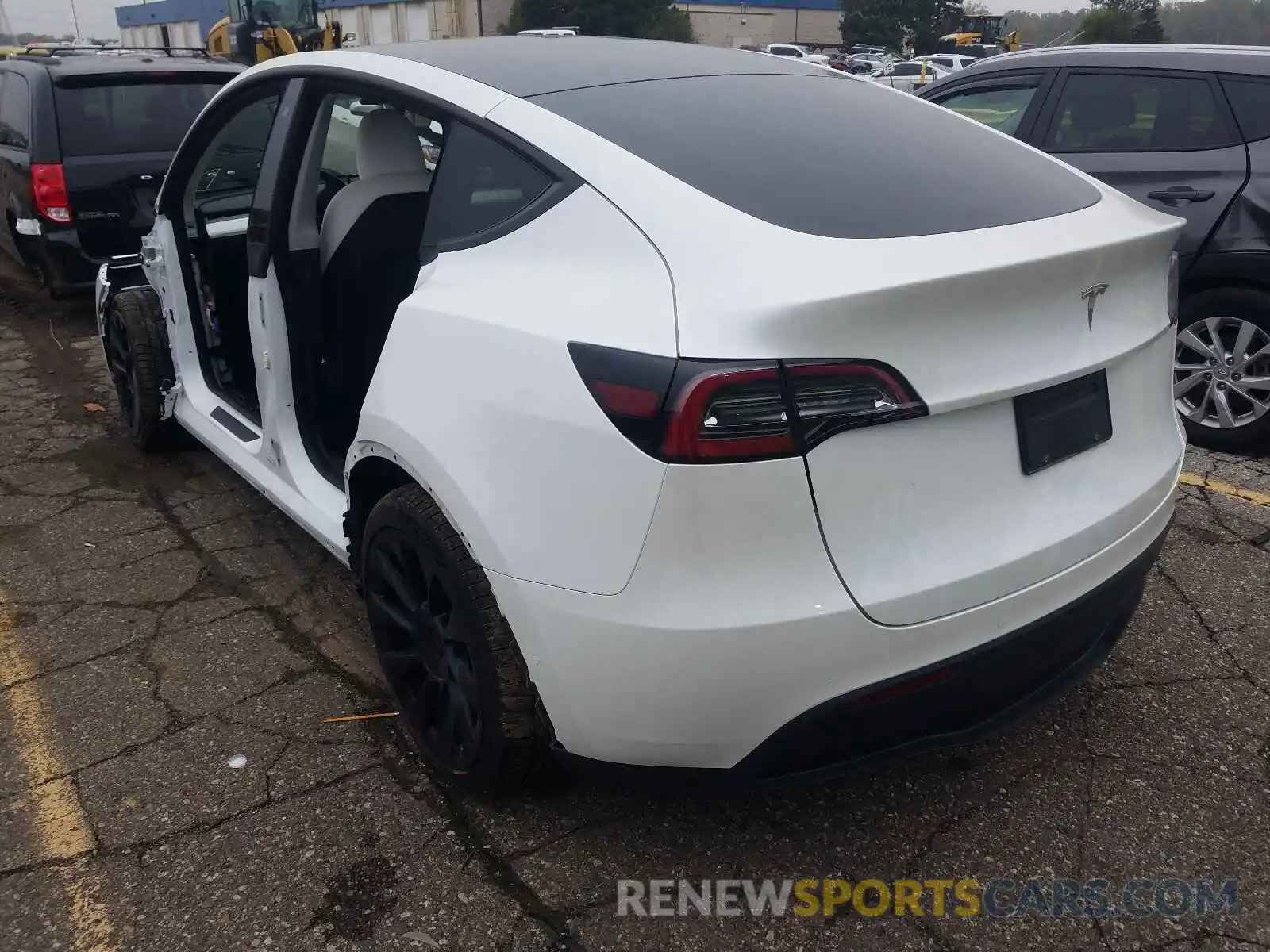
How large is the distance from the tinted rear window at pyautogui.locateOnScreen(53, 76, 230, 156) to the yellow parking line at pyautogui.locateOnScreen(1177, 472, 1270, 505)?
583 cm

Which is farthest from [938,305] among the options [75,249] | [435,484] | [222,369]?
[75,249]

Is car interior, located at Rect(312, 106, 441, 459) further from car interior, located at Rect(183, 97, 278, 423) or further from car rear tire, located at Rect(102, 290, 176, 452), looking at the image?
car rear tire, located at Rect(102, 290, 176, 452)

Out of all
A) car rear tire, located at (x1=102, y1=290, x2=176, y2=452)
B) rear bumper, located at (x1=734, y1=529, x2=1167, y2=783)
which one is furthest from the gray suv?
car rear tire, located at (x1=102, y1=290, x2=176, y2=452)

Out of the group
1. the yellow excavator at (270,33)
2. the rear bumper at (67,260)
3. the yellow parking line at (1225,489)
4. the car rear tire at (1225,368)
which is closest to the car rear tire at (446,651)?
the yellow parking line at (1225,489)

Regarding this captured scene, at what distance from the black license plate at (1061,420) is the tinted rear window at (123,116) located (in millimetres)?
5938

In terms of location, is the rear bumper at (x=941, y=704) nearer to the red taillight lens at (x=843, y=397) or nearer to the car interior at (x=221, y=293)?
the red taillight lens at (x=843, y=397)

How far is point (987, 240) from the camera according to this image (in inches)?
73.9

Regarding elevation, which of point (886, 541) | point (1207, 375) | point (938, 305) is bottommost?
point (1207, 375)

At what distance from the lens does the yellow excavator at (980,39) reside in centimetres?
4556

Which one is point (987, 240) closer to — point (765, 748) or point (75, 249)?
point (765, 748)

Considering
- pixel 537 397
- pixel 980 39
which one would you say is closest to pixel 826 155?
pixel 537 397

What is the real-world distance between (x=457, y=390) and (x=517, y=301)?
0.21 metres

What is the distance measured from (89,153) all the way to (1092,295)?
6112 millimetres

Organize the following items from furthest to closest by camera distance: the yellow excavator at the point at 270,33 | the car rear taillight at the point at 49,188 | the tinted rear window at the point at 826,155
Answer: the yellow excavator at the point at 270,33 → the car rear taillight at the point at 49,188 → the tinted rear window at the point at 826,155
